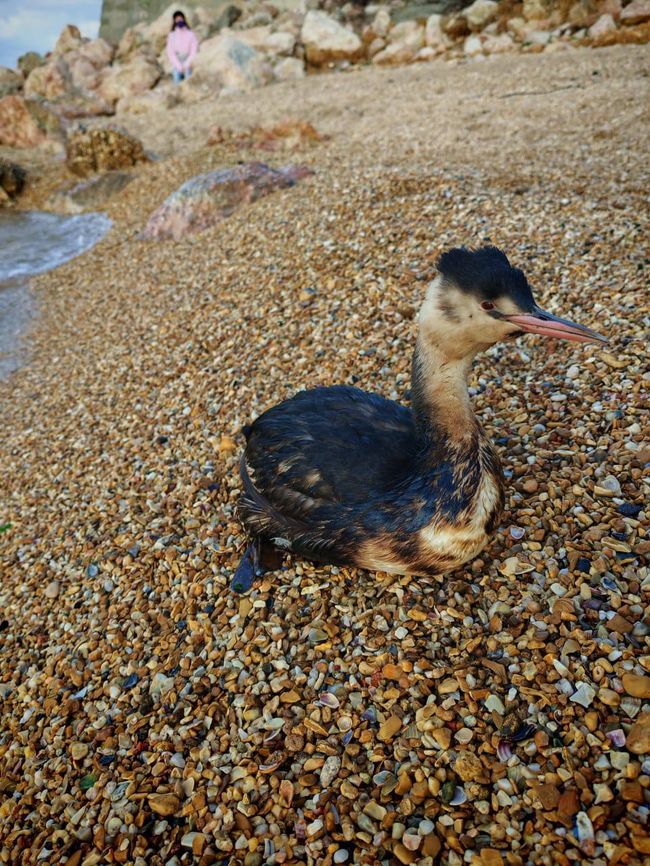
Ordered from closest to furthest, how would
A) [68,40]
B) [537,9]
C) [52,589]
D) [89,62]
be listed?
1. [52,589]
2. [537,9]
3. [89,62]
4. [68,40]

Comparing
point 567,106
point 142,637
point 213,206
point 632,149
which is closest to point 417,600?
point 142,637

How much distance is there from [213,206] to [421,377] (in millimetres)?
6849

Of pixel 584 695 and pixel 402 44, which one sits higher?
pixel 402 44

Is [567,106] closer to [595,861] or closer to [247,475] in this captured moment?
[247,475]

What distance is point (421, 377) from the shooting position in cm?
271

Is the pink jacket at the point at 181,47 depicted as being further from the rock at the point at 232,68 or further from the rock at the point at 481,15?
the rock at the point at 481,15

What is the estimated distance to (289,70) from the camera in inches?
822

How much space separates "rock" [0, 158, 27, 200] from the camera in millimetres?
13477

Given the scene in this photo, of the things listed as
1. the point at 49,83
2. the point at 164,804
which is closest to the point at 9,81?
the point at 49,83

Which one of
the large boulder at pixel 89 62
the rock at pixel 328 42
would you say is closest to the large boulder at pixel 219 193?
the rock at pixel 328 42

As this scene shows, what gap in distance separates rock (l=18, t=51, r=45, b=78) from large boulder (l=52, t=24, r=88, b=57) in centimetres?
205

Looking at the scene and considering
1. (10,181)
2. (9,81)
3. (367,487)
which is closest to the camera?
(367,487)

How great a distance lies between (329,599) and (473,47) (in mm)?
20660

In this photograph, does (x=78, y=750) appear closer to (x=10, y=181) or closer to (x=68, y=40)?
(x=10, y=181)
